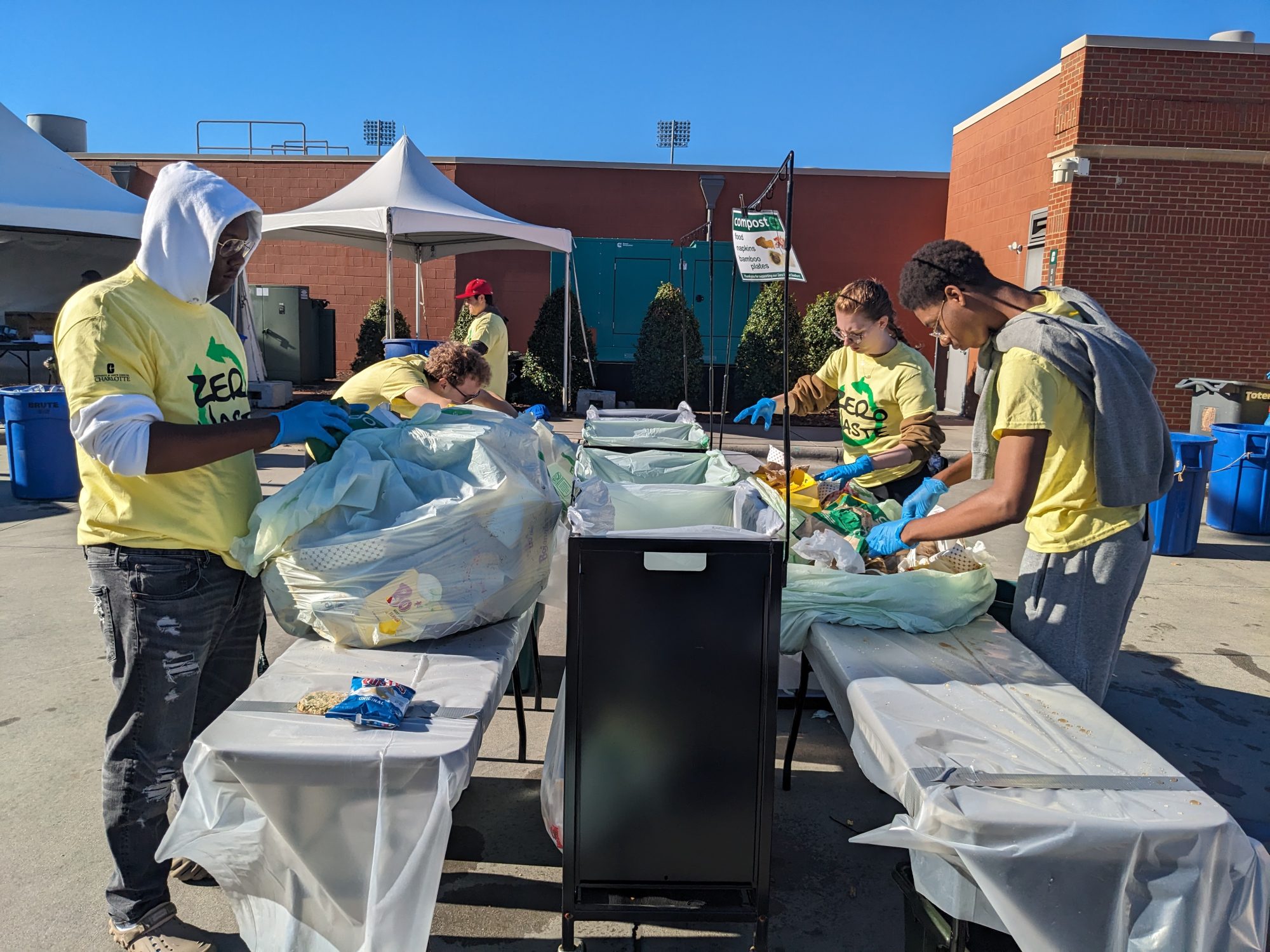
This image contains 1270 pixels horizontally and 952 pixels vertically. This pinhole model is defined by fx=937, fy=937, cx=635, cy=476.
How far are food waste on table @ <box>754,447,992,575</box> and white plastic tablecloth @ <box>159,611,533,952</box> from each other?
1215mm

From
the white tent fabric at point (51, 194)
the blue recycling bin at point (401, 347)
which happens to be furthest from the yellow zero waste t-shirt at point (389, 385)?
the white tent fabric at point (51, 194)

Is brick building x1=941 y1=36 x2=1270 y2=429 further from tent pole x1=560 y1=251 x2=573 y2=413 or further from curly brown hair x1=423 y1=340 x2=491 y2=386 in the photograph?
curly brown hair x1=423 y1=340 x2=491 y2=386

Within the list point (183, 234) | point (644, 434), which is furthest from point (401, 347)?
point (183, 234)

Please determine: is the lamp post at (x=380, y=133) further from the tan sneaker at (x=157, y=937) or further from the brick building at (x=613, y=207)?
the tan sneaker at (x=157, y=937)

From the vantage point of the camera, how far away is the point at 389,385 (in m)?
4.53

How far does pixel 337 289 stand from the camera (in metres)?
17.9

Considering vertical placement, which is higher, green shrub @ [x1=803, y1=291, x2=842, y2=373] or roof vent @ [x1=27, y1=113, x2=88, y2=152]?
roof vent @ [x1=27, y1=113, x2=88, y2=152]

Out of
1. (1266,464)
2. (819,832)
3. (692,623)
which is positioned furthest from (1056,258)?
(692,623)

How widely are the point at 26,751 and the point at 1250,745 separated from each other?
16.3 feet

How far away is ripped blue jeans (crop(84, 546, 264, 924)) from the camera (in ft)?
7.52

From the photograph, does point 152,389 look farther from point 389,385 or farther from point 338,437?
point 389,385

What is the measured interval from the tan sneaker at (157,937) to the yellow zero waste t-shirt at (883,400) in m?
2.98

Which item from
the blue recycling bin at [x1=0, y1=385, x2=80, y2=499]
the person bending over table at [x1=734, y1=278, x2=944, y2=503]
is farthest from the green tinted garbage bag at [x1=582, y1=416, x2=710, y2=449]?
the blue recycling bin at [x1=0, y1=385, x2=80, y2=499]

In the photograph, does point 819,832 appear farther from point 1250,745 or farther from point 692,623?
point 1250,745
